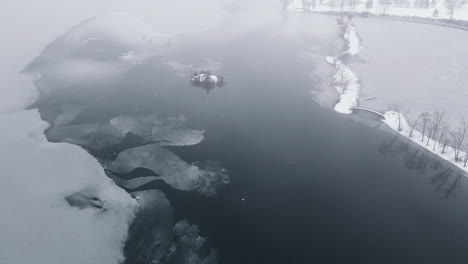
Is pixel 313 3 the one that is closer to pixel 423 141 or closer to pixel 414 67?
pixel 414 67

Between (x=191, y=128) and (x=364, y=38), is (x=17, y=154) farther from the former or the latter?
(x=364, y=38)

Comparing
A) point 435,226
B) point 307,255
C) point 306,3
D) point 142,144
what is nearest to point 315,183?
point 307,255

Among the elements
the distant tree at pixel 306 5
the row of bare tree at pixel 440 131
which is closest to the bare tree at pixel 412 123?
the row of bare tree at pixel 440 131

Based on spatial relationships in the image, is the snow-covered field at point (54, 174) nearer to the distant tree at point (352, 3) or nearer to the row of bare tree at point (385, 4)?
the row of bare tree at point (385, 4)

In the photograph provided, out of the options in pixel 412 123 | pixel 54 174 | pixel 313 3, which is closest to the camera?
pixel 54 174

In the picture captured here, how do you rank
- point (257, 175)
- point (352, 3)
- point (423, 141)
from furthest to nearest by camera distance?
1. point (352, 3)
2. point (423, 141)
3. point (257, 175)

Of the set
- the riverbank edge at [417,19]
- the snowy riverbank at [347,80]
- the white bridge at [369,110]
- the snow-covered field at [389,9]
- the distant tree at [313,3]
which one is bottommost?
the white bridge at [369,110]

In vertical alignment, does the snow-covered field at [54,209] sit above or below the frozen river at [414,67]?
below

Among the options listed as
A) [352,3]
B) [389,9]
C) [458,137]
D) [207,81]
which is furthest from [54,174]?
[389,9]
